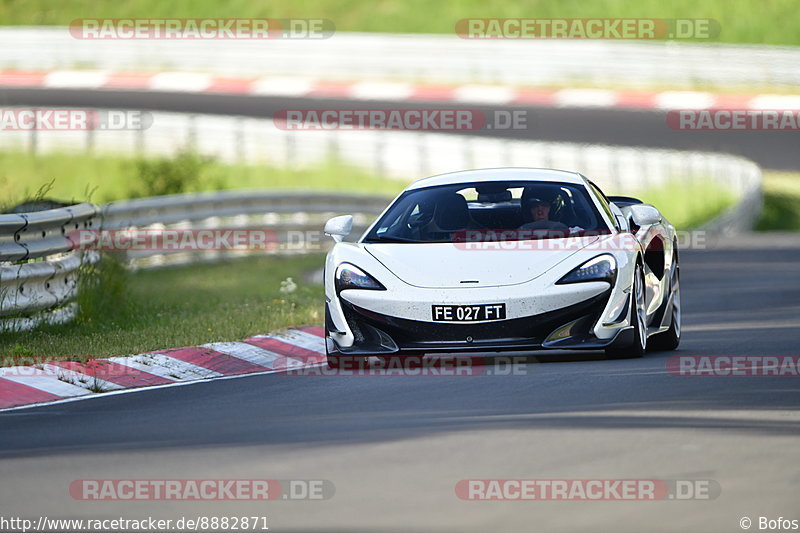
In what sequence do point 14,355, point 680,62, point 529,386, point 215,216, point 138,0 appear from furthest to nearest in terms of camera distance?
1. point 138,0
2. point 680,62
3. point 215,216
4. point 14,355
5. point 529,386

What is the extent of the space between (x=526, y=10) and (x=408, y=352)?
125ft

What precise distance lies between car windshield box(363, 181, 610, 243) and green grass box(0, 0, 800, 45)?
3337 centimetres

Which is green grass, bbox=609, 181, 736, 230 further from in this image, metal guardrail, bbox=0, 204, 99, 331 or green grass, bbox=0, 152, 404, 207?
metal guardrail, bbox=0, 204, 99, 331

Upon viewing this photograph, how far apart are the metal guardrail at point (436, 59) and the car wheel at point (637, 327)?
2511cm

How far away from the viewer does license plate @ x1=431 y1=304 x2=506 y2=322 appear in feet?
30.0

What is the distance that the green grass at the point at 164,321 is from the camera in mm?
10456

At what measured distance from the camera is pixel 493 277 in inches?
363

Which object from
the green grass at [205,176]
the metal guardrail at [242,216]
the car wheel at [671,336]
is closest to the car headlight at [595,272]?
the car wheel at [671,336]

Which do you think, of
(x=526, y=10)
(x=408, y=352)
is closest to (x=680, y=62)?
(x=526, y=10)

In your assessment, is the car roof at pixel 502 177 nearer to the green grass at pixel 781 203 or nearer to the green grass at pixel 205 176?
the green grass at pixel 781 203

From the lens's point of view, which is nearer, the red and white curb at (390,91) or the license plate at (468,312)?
the license plate at (468,312)

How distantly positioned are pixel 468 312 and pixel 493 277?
10.6 inches

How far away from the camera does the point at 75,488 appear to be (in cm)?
614

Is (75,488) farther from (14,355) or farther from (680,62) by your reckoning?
(680,62)
